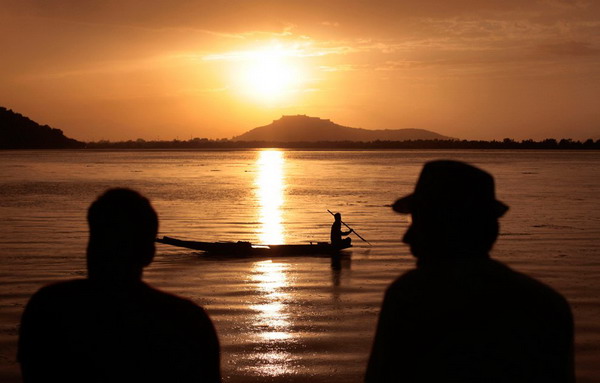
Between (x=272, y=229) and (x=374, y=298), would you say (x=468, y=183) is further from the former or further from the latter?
(x=272, y=229)

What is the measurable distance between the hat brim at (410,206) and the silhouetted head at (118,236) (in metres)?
1.09

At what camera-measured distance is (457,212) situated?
2984 millimetres

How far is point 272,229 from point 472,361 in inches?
1031

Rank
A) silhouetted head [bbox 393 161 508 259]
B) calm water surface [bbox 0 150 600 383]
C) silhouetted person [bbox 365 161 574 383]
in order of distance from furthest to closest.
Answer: calm water surface [bbox 0 150 600 383]
silhouetted head [bbox 393 161 508 259]
silhouetted person [bbox 365 161 574 383]

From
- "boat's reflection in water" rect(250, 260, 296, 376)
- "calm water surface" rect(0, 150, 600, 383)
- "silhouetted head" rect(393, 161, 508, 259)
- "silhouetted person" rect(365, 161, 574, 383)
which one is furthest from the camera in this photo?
"calm water surface" rect(0, 150, 600, 383)

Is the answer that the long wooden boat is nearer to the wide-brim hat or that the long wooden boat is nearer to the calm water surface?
the calm water surface

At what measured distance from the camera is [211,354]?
316 centimetres

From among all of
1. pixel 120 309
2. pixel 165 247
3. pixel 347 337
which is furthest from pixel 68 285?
pixel 165 247

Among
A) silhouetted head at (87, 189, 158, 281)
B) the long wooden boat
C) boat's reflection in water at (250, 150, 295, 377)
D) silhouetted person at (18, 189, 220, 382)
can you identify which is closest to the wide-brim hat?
silhouetted person at (18, 189, 220, 382)

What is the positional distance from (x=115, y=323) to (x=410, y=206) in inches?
51.7

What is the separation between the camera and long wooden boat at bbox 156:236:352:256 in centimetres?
2062

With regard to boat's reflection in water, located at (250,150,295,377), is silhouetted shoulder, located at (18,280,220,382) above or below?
above

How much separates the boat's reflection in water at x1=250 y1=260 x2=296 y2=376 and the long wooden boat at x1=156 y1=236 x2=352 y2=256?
5.03 feet

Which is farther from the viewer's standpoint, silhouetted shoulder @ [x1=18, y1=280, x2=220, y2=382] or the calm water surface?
the calm water surface
